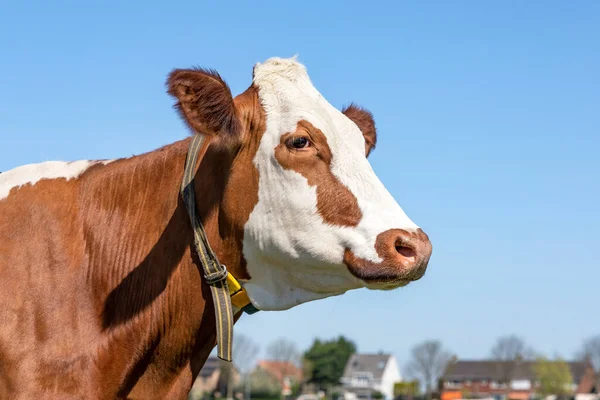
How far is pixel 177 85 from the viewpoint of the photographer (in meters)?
4.85

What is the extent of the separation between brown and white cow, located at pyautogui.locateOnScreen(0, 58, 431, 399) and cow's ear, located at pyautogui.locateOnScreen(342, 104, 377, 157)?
0.72 metres

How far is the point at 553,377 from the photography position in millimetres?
138625

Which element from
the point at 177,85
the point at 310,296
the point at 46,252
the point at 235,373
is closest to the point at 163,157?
the point at 177,85

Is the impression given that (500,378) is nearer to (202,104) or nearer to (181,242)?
(181,242)

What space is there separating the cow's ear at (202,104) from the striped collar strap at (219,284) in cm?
14

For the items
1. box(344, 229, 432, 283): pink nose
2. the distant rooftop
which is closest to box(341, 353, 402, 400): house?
the distant rooftop

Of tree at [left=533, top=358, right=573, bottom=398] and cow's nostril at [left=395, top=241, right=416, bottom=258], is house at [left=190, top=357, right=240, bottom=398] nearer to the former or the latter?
tree at [left=533, top=358, right=573, bottom=398]

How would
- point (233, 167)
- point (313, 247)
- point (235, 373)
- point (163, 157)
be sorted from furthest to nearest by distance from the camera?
1. point (235, 373)
2. point (163, 157)
3. point (233, 167)
4. point (313, 247)

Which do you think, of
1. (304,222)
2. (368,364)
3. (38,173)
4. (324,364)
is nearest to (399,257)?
(304,222)

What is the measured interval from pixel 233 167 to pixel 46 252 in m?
1.21

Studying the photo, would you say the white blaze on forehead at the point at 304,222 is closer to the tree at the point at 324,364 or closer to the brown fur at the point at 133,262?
the brown fur at the point at 133,262

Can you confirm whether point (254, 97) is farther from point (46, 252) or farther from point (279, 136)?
point (46, 252)

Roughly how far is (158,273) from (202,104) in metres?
1.05

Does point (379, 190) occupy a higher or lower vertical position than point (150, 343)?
higher
